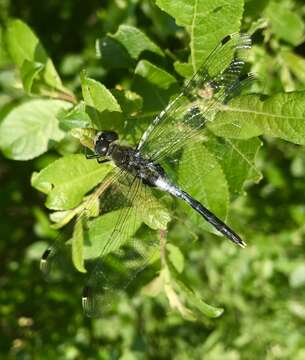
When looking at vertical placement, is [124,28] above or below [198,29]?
below

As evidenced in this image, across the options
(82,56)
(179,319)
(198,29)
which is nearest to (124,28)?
(198,29)

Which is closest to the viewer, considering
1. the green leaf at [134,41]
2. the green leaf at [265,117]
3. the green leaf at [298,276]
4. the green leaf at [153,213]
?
the green leaf at [265,117]

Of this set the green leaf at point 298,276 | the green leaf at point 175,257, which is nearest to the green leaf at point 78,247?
the green leaf at point 175,257

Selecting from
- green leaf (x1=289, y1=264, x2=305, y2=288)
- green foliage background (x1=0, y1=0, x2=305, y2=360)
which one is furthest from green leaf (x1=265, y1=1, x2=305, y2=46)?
green leaf (x1=289, y1=264, x2=305, y2=288)

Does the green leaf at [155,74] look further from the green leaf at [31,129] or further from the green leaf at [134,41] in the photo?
the green leaf at [31,129]

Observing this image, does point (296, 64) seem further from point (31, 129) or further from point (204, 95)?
point (31, 129)

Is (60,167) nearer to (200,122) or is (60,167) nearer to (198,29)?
(200,122)

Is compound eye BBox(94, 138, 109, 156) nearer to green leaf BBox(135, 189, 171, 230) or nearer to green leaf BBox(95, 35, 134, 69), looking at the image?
green leaf BBox(135, 189, 171, 230)
